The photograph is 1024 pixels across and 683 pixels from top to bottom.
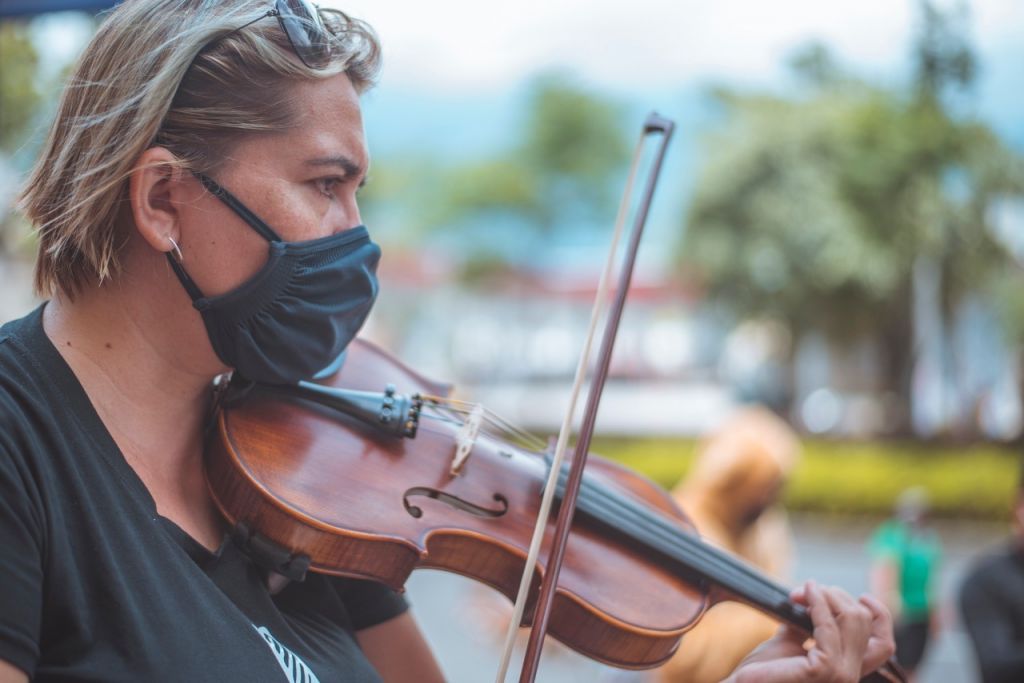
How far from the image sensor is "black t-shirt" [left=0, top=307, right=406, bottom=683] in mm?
1026

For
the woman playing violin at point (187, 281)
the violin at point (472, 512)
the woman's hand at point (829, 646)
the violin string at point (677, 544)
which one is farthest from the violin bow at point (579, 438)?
the woman's hand at point (829, 646)

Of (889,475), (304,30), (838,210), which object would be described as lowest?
(304,30)

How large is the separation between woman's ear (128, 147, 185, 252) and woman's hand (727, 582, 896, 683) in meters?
1.01

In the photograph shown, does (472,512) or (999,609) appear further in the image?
(999,609)

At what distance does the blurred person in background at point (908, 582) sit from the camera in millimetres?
5523

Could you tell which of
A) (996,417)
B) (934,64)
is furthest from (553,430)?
(934,64)

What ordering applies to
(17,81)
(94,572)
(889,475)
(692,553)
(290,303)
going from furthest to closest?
(889,475) → (17,81) → (692,553) → (290,303) → (94,572)

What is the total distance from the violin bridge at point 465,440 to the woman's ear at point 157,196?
23.0 inches

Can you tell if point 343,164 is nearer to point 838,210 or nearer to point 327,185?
point 327,185

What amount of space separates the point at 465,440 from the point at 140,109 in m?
0.73

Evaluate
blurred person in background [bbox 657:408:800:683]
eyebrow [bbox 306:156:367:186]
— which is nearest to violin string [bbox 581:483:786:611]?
eyebrow [bbox 306:156:367:186]

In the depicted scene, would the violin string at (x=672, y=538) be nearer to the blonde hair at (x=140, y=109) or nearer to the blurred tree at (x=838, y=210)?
the blonde hair at (x=140, y=109)

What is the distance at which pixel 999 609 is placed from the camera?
3.61 meters

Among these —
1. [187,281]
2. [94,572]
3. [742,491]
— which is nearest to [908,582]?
[742,491]
